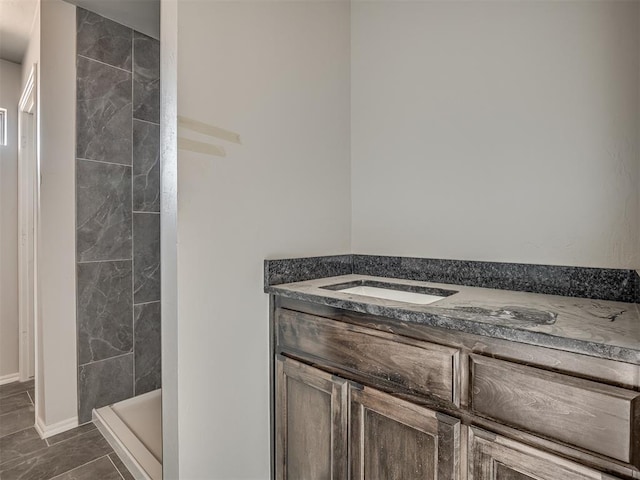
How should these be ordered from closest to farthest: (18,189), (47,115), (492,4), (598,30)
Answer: (598,30)
(492,4)
(47,115)
(18,189)

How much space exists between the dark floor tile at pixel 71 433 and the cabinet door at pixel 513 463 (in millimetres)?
2156

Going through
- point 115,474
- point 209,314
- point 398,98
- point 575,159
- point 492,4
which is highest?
point 492,4

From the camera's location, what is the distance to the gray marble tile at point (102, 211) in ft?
7.04

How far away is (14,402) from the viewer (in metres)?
2.41

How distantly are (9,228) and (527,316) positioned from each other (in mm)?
3566

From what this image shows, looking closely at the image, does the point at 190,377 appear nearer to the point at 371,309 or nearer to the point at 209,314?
the point at 209,314

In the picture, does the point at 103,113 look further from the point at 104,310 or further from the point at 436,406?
the point at 436,406

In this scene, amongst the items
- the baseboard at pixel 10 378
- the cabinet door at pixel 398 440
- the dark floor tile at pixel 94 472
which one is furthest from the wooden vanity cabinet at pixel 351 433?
the baseboard at pixel 10 378

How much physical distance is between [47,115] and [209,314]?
5.46 ft

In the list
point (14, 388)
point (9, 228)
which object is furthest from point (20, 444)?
point (9, 228)

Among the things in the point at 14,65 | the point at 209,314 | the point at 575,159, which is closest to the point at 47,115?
the point at 14,65

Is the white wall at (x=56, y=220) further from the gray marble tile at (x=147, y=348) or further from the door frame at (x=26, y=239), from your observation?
the door frame at (x=26, y=239)

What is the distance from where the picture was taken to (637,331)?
812 mm

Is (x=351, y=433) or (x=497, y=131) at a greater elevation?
(x=497, y=131)
